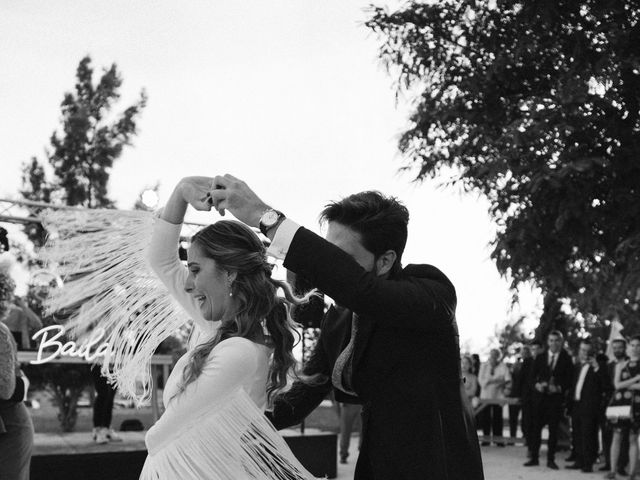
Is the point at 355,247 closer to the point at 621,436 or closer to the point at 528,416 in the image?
the point at 621,436

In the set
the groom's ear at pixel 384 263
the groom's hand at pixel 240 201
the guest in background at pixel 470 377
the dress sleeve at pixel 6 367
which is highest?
the groom's hand at pixel 240 201

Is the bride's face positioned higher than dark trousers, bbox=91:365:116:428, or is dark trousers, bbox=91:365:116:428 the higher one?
the bride's face

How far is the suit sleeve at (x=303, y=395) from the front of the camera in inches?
92.0

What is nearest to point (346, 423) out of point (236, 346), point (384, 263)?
point (236, 346)

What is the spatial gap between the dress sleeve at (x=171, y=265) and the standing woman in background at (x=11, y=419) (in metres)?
2.06

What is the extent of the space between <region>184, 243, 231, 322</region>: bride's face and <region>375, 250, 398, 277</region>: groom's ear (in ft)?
1.74

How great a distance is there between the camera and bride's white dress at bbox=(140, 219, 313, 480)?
6.93ft

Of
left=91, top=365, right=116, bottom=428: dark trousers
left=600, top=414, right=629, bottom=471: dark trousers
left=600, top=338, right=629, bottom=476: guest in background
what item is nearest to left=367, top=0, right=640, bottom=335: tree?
left=600, top=338, right=629, bottom=476: guest in background

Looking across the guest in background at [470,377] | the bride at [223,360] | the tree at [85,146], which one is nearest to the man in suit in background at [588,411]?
the guest in background at [470,377]

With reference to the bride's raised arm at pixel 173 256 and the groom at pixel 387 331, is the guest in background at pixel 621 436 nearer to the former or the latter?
the bride's raised arm at pixel 173 256

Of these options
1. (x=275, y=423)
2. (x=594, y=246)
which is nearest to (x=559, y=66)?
(x=594, y=246)

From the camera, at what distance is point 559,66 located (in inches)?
406

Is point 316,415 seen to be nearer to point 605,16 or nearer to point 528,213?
point 528,213

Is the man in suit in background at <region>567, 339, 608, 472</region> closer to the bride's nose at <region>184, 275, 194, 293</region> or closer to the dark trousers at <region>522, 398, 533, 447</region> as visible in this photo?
the dark trousers at <region>522, 398, 533, 447</region>
